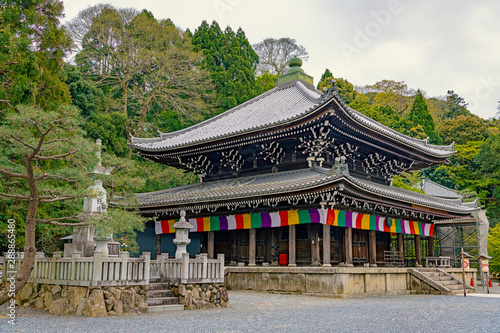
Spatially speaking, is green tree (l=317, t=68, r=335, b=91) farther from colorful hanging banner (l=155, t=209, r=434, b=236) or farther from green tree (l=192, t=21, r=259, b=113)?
colorful hanging banner (l=155, t=209, r=434, b=236)

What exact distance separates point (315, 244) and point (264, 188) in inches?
110

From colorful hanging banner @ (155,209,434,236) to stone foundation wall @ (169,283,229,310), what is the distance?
16.8 ft

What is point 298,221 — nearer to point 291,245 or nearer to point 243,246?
point 291,245

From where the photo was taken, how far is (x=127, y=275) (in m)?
10.0

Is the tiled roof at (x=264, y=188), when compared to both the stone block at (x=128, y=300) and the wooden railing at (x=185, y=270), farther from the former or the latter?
the stone block at (x=128, y=300)

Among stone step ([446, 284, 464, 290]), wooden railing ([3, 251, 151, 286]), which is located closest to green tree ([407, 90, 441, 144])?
stone step ([446, 284, 464, 290])

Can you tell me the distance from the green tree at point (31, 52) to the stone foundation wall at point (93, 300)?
6.02 meters

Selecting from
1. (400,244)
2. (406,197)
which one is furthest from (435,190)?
(406,197)

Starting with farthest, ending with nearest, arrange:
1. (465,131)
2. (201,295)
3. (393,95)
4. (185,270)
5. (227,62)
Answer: (393,95) → (465,131) → (227,62) → (201,295) → (185,270)

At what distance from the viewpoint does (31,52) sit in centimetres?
1420

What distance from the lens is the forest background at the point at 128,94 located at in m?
13.4

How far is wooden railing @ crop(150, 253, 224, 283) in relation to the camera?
11.2 metres

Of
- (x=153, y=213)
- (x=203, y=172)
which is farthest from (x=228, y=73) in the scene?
(x=153, y=213)

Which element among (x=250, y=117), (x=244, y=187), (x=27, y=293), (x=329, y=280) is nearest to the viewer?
(x=27, y=293)
